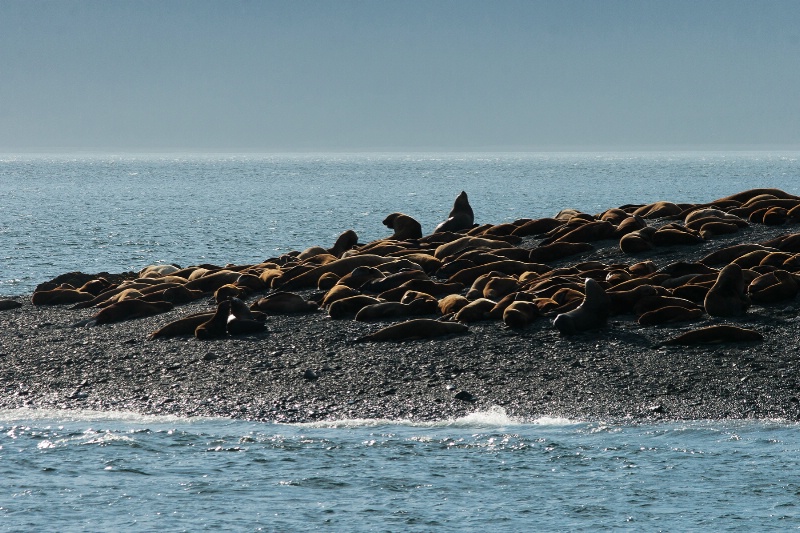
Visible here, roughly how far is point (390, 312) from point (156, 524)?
837 cm

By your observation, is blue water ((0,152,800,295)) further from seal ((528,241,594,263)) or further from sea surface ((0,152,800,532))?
sea surface ((0,152,800,532))

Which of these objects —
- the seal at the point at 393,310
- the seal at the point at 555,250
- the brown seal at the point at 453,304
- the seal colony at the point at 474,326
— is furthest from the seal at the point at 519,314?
the seal at the point at 555,250

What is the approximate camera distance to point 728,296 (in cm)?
1664

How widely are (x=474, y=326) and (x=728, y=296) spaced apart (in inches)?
148

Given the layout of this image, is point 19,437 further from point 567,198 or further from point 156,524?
point 567,198

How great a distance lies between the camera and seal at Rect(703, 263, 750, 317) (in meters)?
16.6

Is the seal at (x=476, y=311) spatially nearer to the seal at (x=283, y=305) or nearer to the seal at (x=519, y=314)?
the seal at (x=519, y=314)

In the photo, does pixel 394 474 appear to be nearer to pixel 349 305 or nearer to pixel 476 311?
pixel 476 311

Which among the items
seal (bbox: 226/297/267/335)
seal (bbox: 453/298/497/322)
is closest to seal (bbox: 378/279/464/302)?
seal (bbox: 453/298/497/322)

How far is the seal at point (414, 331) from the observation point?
1669 centimetres

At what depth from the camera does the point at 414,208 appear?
3219 inches

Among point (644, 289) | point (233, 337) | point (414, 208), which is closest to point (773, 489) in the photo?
point (644, 289)

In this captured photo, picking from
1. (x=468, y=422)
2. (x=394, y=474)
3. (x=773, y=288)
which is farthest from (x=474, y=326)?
(x=394, y=474)

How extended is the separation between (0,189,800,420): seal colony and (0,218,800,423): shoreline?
0.13 ft
